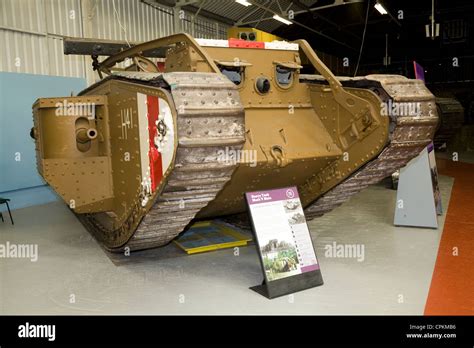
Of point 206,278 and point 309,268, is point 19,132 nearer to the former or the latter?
point 206,278

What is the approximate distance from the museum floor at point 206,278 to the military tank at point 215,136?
1.39 feet

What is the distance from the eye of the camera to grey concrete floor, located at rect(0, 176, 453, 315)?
13.5ft

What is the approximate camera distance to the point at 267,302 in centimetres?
416

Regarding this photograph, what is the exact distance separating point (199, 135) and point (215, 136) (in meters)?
0.13

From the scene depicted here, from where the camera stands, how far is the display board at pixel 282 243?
427cm

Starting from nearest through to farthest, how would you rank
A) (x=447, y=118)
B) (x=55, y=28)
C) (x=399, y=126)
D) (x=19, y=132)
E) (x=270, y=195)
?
(x=270, y=195), (x=399, y=126), (x=19, y=132), (x=447, y=118), (x=55, y=28)

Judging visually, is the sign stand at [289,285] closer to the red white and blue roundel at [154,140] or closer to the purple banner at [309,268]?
the purple banner at [309,268]

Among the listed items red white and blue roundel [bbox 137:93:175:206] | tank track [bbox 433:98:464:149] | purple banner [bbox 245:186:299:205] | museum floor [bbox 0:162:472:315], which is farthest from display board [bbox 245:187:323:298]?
tank track [bbox 433:98:464:149]

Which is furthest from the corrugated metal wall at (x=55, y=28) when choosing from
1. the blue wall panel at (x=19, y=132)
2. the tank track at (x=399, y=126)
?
the tank track at (x=399, y=126)

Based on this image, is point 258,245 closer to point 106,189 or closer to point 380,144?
point 380,144

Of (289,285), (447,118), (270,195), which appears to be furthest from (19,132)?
(447,118)

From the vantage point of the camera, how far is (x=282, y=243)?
4375 millimetres
